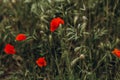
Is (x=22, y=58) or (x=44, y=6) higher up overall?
(x=44, y=6)

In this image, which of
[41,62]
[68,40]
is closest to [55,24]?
[68,40]

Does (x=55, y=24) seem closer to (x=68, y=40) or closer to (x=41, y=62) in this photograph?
(x=68, y=40)

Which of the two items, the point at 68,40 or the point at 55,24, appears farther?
the point at 68,40

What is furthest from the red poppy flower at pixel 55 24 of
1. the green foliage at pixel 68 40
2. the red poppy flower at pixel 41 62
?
the red poppy flower at pixel 41 62

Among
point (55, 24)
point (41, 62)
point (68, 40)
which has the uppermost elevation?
point (55, 24)

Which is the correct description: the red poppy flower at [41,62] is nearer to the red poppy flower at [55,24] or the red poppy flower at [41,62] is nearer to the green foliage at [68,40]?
the green foliage at [68,40]

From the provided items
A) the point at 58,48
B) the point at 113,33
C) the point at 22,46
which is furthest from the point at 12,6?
the point at 113,33

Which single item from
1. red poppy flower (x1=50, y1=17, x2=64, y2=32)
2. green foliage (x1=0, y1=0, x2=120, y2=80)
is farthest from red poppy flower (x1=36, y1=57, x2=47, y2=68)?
red poppy flower (x1=50, y1=17, x2=64, y2=32)

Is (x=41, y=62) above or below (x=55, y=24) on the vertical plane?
below

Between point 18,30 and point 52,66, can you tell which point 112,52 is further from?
point 18,30
